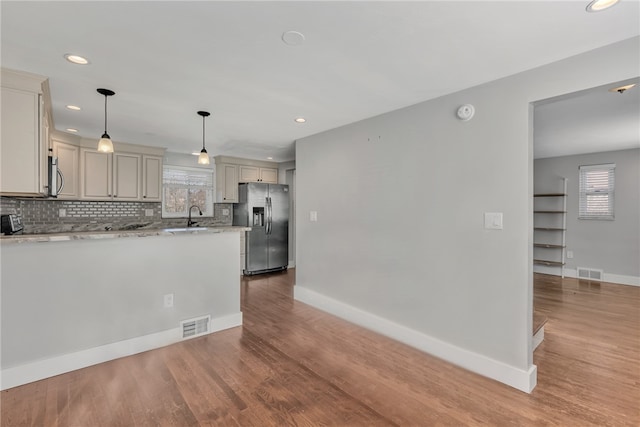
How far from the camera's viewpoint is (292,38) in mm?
1739

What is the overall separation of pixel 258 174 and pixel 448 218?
446 centimetres

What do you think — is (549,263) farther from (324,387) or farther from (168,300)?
(168,300)

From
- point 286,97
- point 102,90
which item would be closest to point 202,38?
point 286,97

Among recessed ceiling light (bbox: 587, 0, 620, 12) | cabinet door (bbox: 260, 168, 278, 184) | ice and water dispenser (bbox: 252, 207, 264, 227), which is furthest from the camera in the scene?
cabinet door (bbox: 260, 168, 278, 184)

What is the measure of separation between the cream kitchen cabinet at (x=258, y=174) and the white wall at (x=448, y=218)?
2.67 meters

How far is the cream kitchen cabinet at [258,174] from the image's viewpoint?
234 inches

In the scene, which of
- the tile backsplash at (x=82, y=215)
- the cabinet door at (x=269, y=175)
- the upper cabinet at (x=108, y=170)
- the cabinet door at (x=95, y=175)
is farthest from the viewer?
the cabinet door at (x=269, y=175)

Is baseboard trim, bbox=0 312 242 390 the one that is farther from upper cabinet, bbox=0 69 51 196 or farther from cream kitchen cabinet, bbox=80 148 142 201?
cream kitchen cabinet, bbox=80 148 142 201

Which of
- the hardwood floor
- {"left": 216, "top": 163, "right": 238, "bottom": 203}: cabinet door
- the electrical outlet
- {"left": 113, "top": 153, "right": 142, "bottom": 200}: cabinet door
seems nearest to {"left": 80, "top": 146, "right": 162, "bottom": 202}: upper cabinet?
{"left": 113, "top": 153, "right": 142, "bottom": 200}: cabinet door

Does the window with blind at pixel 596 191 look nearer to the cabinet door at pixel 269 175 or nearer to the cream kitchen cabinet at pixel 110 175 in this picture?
the cabinet door at pixel 269 175

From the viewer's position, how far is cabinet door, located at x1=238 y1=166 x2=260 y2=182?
19.4 ft

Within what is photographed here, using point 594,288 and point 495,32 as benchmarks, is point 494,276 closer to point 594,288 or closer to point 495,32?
point 495,32

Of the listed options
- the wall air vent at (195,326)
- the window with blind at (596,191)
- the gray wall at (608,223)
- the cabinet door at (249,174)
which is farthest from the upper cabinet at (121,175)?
the window with blind at (596,191)

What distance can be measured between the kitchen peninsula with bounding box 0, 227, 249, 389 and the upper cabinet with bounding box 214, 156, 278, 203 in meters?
2.63
